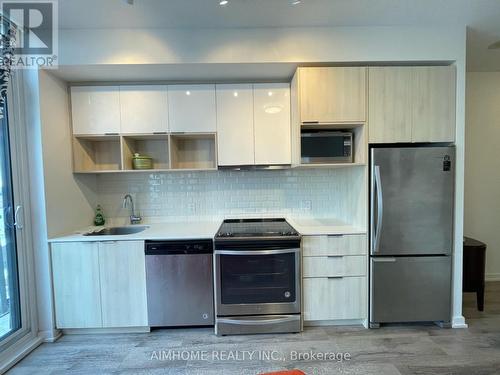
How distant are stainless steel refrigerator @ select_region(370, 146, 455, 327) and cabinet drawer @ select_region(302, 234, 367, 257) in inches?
5.0

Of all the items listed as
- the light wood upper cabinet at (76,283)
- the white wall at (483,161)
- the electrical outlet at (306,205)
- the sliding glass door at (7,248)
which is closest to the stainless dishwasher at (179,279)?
the light wood upper cabinet at (76,283)

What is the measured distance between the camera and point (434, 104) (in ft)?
7.97

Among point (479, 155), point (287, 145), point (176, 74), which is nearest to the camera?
point (176, 74)

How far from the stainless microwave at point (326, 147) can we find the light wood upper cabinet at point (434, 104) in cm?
60

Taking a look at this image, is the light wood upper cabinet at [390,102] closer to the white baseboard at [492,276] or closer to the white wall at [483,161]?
the white wall at [483,161]

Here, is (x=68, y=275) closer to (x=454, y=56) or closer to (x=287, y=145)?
(x=287, y=145)

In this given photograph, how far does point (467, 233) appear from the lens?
137 inches

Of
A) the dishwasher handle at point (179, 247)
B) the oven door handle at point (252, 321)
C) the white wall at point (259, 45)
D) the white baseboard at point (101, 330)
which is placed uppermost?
the white wall at point (259, 45)

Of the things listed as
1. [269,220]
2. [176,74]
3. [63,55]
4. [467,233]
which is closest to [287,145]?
[269,220]

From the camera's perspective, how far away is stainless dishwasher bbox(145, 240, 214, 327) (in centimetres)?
245

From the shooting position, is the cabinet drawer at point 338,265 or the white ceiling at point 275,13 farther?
the cabinet drawer at point 338,265

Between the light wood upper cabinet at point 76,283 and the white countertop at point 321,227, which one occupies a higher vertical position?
the white countertop at point 321,227

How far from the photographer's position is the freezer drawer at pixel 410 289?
96.1 inches

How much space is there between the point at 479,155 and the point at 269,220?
2898 mm
